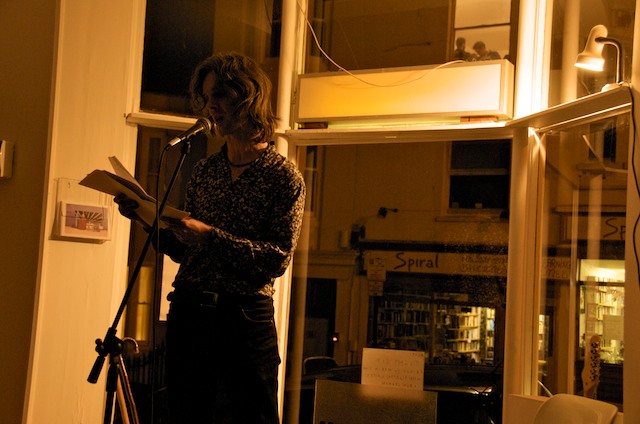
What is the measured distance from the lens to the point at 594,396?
2908 millimetres

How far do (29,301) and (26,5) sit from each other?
1512 millimetres

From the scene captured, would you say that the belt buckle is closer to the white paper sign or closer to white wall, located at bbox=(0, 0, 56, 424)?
the white paper sign

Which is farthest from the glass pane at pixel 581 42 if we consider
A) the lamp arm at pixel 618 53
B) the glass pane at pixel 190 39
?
the glass pane at pixel 190 39

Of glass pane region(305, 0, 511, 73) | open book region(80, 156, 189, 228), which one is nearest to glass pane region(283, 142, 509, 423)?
glass pane region(305, 0, 511, 73)

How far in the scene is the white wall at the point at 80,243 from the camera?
3722 millimetres

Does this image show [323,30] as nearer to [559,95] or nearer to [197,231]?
[559,95]

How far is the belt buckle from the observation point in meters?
2.37

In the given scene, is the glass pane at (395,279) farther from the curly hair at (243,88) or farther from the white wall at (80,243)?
the curly hair at (243,88)

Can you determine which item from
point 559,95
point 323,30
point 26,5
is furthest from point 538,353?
point 26,5

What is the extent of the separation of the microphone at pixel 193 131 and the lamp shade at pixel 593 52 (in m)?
1.45

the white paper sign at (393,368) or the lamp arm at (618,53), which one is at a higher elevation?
the lamp arm at (618,53)

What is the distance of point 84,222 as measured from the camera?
12.5ft

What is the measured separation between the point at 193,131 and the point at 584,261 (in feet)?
5.57

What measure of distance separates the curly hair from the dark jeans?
0.59m
